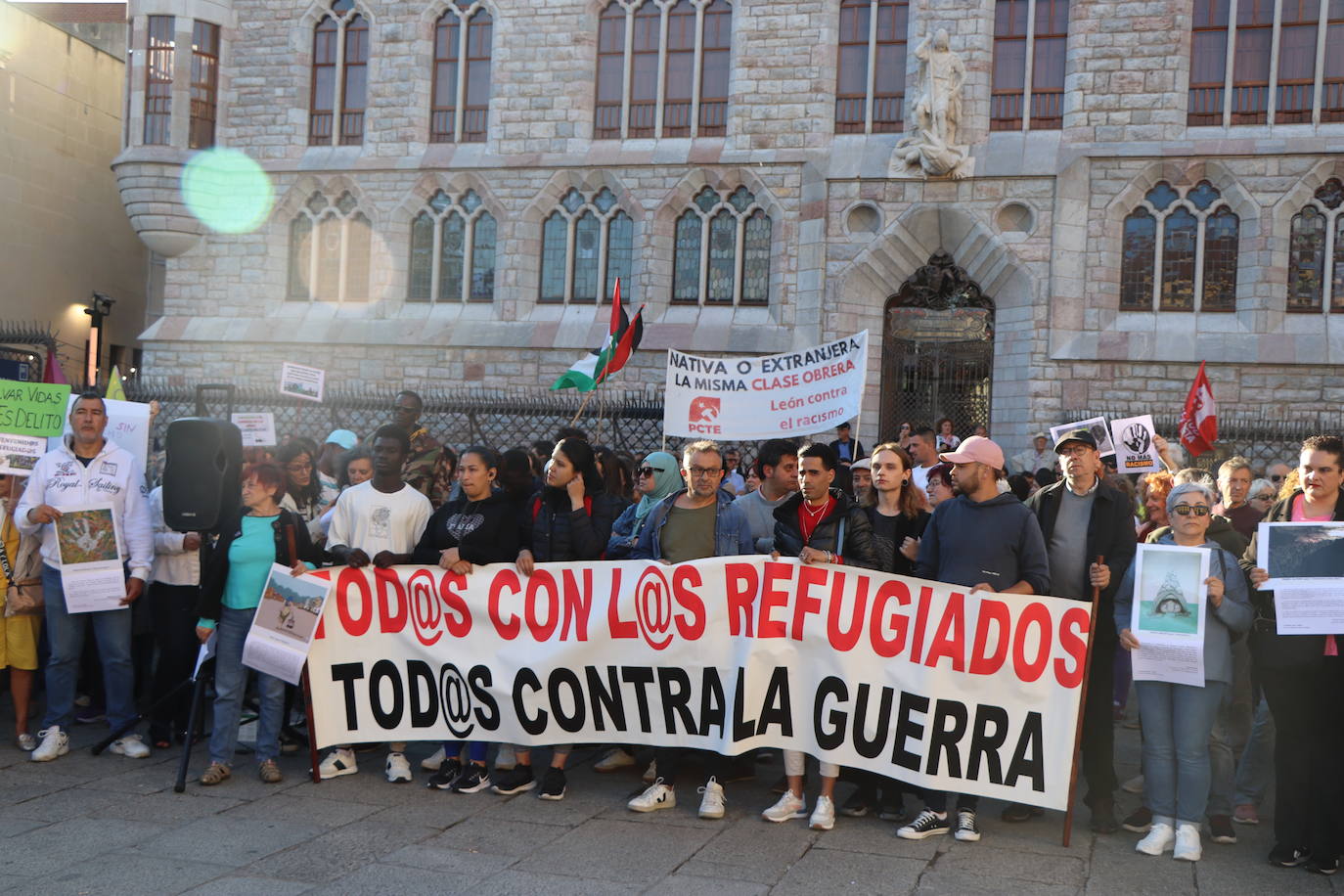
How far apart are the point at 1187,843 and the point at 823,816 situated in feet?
5.34

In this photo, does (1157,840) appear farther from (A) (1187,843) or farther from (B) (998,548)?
(B) (998,548)

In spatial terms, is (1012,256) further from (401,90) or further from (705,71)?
(401,90)

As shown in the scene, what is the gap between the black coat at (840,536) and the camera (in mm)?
6352

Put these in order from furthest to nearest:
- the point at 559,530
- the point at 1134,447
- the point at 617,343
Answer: the point at 617,343 < the point at 1134,447 < the point at 559,530

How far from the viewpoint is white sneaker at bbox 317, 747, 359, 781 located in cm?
679

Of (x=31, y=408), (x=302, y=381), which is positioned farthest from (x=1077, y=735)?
(x=302, y=381)

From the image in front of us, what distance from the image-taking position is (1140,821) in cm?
620

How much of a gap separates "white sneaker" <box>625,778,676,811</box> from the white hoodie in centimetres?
319

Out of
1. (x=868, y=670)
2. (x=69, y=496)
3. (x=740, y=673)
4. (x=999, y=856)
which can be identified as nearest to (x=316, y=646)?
(x=69, y=496)

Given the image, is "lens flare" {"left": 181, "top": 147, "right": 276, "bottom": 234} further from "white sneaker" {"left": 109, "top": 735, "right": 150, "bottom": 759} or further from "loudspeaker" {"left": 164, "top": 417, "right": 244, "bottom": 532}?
"white sneaker" {"left": 109, "top": 735, "right": 150, "bottom": 759}

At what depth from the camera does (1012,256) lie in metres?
19.0

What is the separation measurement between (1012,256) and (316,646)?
569 inches

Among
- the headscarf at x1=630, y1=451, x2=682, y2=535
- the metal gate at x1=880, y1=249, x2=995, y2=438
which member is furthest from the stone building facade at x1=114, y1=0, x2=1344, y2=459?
the headscarf at x1=630, y1=451, x2=682, y2=535

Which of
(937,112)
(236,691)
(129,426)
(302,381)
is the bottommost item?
(236,691)
